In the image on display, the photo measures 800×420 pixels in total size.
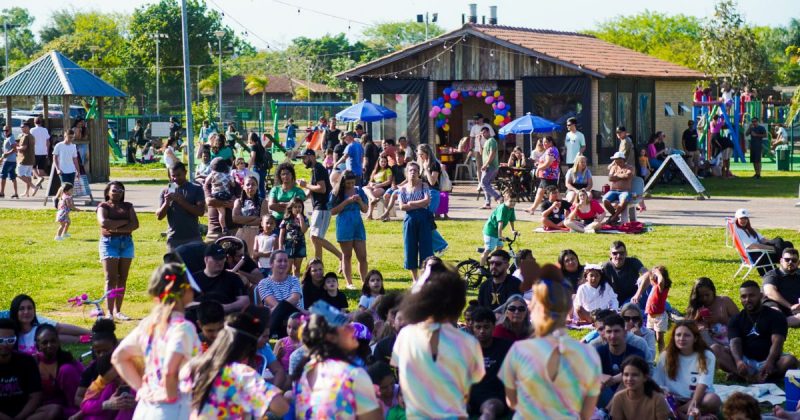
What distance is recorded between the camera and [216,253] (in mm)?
10633

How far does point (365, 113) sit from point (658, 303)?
16976mm

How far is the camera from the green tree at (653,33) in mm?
85062

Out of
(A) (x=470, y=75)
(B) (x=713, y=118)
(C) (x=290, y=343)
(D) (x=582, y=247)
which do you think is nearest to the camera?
(C) (x=290, y=343)

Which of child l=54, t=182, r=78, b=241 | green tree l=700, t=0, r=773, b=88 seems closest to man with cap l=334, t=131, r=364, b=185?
child l=54, t=182, r=78, b=241

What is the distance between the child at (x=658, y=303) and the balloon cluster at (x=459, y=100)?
55.7ft

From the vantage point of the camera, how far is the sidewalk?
20359 mm

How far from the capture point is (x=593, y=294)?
37.7 feet

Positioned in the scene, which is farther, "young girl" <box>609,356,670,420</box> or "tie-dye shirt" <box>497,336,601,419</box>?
"young girl" <box>609,356,670,420</box>

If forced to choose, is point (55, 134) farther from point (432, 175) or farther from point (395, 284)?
point (395, 284)

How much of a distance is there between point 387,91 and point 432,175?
449 inches

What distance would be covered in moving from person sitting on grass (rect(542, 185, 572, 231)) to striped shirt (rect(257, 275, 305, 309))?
8.94m

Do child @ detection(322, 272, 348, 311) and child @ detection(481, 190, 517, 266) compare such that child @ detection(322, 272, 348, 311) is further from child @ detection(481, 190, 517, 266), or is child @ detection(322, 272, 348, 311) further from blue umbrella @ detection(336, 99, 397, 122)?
blue umbrella @ detection(336, 99, 397, 122)

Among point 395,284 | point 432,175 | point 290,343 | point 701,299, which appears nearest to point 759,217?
point 432,175

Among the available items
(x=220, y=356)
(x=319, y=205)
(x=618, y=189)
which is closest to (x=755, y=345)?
(x=319, y=205)
